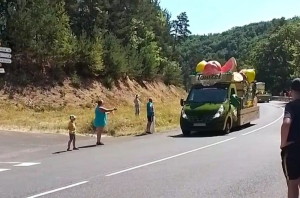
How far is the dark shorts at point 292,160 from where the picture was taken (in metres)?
6.56

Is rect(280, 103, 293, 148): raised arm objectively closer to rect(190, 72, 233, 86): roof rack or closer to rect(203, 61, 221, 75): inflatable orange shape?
rect(190, 72, 233, 86): roof rack

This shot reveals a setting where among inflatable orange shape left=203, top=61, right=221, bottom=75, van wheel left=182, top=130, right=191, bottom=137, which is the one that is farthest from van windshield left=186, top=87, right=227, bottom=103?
van wheel left=182, top=130, right=191, bottom=137

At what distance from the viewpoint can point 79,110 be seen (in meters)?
40.2

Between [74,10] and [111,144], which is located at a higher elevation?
[74,10]

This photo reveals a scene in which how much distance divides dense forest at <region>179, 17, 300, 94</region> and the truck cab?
55852mm

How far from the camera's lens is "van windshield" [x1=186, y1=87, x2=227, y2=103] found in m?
23.5

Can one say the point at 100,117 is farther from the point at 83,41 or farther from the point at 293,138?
the point at 83,41

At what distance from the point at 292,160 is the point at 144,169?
612cm

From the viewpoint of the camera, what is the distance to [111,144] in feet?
64.1

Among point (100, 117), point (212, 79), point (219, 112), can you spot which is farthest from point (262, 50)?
point (100, 117)

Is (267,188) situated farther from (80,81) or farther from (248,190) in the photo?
(80,81)

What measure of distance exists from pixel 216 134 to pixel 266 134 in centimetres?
214

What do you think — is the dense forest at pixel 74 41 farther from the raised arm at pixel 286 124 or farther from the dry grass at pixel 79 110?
the raised arm at pixel 286 124

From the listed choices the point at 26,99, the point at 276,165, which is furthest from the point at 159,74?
the point at 276,165
